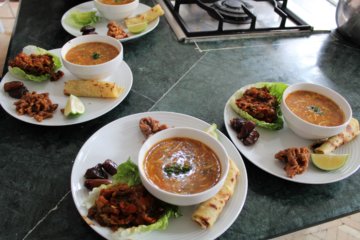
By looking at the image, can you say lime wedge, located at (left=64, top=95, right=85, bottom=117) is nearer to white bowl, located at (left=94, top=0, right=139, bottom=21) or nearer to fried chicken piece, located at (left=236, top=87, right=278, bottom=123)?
fried chicken piece, located at (left=236, top=87, right=278, bottom=123)

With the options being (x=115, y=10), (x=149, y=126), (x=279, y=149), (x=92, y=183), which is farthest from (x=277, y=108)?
(x=115, y=10)

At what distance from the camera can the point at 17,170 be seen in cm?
122

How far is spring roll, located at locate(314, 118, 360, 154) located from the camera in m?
1.34

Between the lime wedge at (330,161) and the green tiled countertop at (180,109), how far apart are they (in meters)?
0.09

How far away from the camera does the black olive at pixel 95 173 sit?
1112 mm

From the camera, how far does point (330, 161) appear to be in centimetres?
125

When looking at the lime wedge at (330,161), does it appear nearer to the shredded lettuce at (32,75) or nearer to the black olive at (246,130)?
the black olive at (246,130)

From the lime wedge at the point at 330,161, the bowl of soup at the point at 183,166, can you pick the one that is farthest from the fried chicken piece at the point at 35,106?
the lime wedge at the point at 330,161

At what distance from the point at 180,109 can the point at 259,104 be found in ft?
1.24

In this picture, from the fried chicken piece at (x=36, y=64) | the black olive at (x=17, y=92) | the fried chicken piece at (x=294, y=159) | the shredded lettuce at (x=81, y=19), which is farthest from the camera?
the shredded lettuce at (x=81, y=19)

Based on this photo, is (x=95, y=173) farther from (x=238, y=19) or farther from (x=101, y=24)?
(x=238, y=19)

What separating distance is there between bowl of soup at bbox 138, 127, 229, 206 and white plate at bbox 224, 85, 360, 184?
8.3 inches

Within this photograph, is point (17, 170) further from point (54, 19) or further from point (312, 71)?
point (312, 71)

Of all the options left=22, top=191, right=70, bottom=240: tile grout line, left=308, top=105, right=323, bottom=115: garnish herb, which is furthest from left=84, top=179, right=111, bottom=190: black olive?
left=308, top=105, right=323, bottom=115: garnish herb
